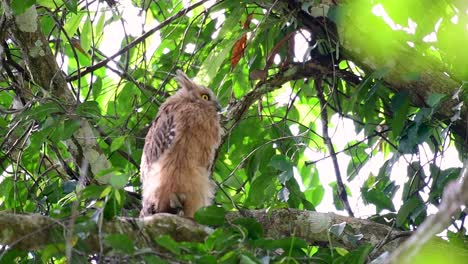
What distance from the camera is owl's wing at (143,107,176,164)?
516 centimetres

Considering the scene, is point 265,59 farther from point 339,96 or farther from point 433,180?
point 433,180

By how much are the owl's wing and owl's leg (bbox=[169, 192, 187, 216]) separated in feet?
1.10

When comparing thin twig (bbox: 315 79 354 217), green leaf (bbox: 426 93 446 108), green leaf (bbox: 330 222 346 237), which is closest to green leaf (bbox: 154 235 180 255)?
green leaf (bbox: 330 222 346 237)

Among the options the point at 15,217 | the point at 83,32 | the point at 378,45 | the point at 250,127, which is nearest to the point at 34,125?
the point at 83,32

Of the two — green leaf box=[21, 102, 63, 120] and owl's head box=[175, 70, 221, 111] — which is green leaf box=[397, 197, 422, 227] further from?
green leaf box=[21, 102, 63, 120]

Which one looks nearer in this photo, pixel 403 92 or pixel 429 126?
pixel 429 126

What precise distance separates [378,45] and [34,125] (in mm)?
2338

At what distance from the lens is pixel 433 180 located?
4.81 m

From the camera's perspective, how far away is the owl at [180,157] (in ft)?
16.3

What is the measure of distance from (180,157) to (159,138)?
23 centimetres

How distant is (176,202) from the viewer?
16.2 feet

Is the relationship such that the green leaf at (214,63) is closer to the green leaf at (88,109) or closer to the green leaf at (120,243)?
the green leaf at (88,109)

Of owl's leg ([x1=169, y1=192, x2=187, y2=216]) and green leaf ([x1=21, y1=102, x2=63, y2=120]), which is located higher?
green leaf ([x1=21, y1=102, x2=63, y2=120])

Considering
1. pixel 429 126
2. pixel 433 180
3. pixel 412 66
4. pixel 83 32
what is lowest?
pixel 433 180
